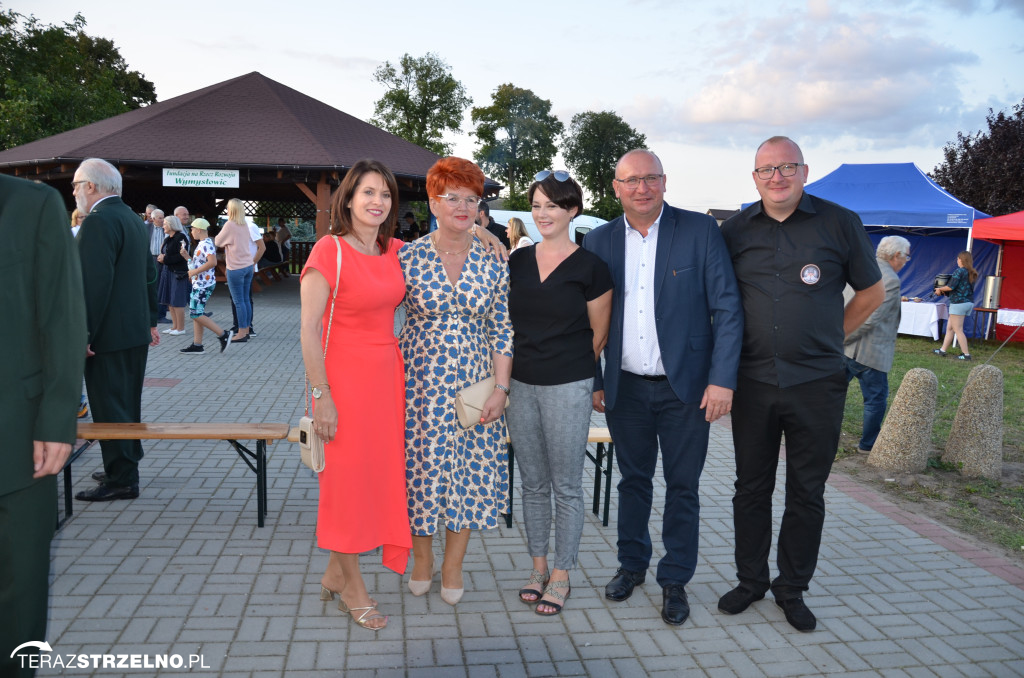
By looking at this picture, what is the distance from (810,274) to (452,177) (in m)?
1.74

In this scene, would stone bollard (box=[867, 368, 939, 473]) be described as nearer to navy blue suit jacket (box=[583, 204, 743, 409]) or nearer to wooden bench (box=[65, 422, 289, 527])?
navy blue suit jacket (box=[583, 204, 743, 409])

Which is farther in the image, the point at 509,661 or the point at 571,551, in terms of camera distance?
the point at 571,551

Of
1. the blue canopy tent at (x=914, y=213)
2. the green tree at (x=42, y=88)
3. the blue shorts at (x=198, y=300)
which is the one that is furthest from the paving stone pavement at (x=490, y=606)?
the green tree at (x=42, y=88)

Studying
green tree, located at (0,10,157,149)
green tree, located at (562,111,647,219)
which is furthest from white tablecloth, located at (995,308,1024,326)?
green tree, located at (562,111,647,219)

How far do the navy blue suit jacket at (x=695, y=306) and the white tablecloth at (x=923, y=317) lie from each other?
14308 millimetres

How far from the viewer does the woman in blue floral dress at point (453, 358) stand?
3.42 metres

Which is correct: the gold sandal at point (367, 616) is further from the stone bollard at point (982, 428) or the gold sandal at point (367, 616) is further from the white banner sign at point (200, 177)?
the white banner sign at point (200, 177)

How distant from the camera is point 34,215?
2.27 meters

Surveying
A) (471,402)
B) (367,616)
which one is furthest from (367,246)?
(367,616)

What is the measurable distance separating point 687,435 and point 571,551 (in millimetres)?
821

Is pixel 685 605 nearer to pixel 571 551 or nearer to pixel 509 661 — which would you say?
pixel 571 551

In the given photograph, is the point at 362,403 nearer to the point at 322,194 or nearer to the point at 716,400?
the point at 716,400

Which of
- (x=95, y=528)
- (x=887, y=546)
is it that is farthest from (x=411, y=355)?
(x=887, y=546)

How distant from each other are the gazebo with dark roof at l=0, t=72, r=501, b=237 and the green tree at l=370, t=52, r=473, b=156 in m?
29.4
